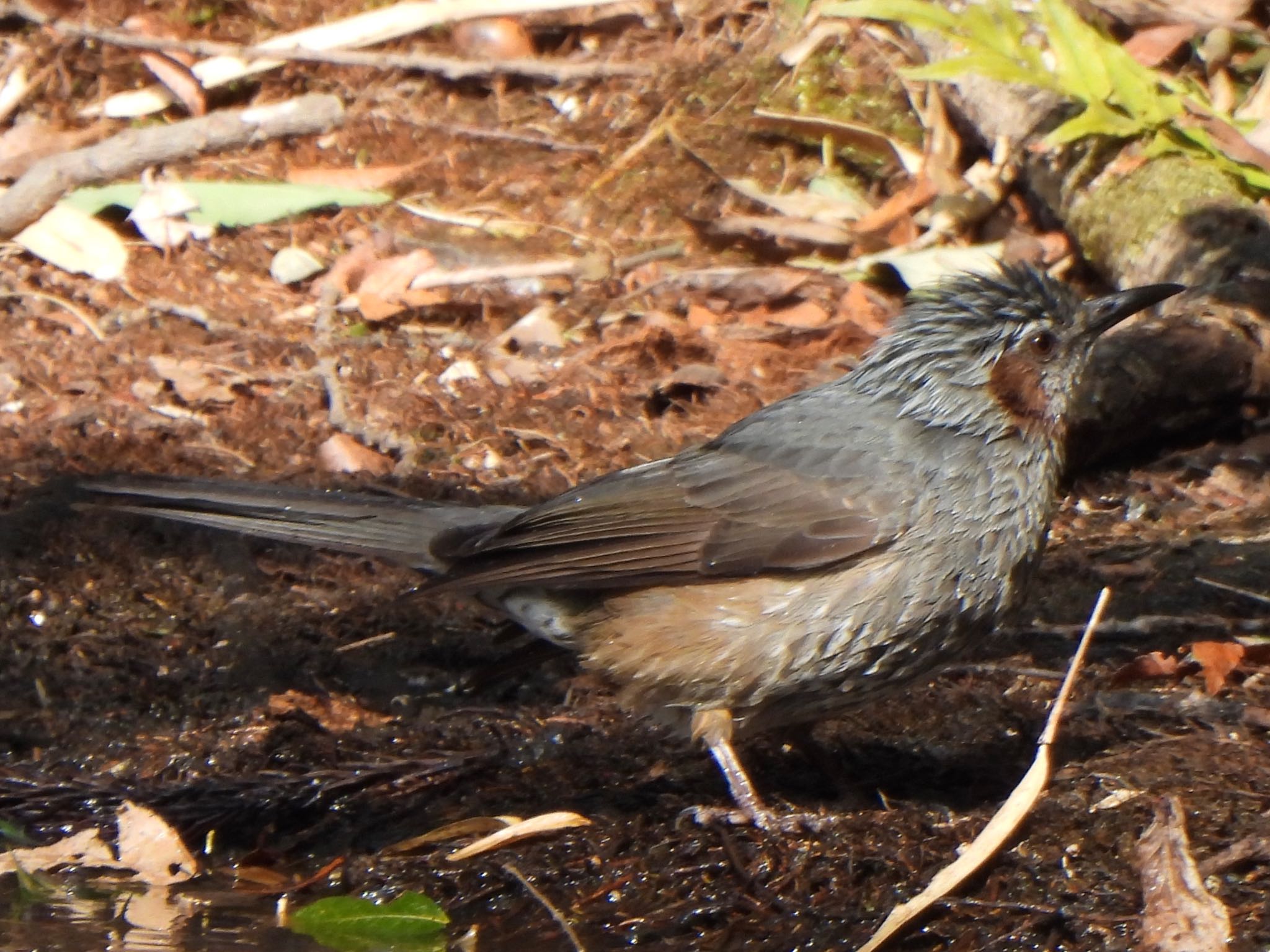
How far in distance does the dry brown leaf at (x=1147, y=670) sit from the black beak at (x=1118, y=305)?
3.24 feet

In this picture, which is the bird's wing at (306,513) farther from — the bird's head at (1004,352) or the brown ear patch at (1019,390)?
the brown ear patch at (1019,390)

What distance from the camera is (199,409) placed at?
6.76 meters

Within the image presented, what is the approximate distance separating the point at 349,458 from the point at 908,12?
316cm

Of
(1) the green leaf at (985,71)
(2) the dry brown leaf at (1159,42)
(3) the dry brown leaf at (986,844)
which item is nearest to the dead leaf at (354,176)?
(1) the green leaf at (985,71)

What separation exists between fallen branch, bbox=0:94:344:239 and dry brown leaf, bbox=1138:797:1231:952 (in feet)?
20.5

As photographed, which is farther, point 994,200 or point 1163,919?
point 994,200

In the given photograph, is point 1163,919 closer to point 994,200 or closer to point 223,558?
point 223,558

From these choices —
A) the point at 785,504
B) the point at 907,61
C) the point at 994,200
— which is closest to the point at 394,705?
the point at 785,504

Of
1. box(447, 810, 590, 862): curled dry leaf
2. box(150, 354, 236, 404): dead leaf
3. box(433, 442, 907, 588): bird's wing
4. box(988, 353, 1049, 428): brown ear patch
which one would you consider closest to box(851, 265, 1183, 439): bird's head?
box(988, 353, 1049, 428): brown ear patch

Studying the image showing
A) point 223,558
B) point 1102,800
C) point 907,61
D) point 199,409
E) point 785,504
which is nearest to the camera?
point 1102,800

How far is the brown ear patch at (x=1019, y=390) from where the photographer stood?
4.73m

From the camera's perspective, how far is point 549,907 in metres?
3.99

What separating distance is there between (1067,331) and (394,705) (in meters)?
2.39

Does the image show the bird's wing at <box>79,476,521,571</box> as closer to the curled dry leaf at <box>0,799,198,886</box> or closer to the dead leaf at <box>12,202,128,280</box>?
the curled dry leaf at <box>0,799,198,886</box>
